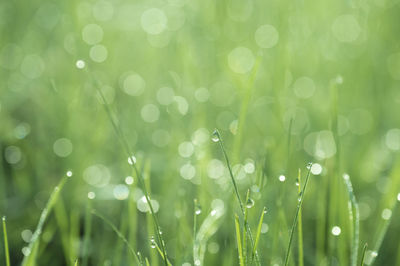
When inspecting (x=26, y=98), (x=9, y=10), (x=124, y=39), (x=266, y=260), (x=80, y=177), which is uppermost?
(x=9, y=10)

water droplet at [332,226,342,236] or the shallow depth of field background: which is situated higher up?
the shallow depth of field background

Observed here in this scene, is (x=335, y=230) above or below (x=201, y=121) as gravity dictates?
below

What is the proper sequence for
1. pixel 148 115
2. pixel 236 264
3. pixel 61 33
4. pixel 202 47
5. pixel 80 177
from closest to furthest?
1. pixel 236 264
2. pixel 80 177
3. pixel 148 115
4. pixel 202 47
5. pixel 61 33

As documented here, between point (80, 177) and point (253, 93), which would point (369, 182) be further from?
point (80, 177)

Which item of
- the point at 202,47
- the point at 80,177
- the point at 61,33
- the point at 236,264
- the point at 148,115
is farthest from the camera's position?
the point at 61,33

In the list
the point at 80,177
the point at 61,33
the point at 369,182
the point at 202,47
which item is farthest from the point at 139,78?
the point at 369,182

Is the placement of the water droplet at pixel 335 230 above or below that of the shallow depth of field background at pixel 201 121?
below

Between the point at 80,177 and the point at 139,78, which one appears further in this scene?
the point at 139,78

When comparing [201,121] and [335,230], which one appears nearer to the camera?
[335,230]
